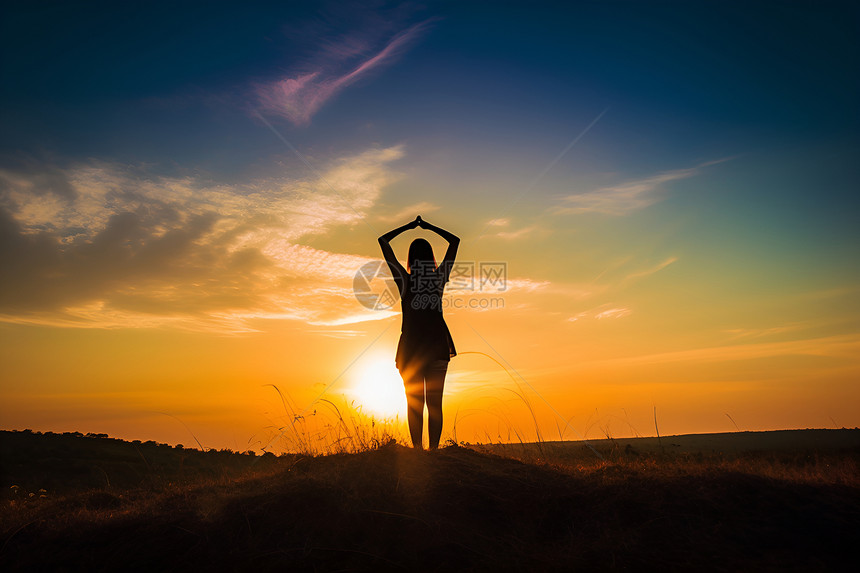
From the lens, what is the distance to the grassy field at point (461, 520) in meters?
4.95

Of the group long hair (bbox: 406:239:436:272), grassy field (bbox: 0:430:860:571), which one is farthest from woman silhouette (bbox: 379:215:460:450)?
grassy field (bbox: 0:430:860:571)

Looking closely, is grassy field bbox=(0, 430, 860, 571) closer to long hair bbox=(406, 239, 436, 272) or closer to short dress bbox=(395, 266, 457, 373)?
short dress bbox=(395, 266, 457, 373)

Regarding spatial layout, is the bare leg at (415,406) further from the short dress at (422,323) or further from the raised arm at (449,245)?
the raised arm at (449,245)

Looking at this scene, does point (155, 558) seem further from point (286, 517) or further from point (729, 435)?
point (729, 435)

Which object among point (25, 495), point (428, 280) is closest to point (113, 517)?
point (25, 495)

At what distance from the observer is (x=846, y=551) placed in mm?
4938

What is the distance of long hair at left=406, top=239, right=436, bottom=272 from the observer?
8.11 meters

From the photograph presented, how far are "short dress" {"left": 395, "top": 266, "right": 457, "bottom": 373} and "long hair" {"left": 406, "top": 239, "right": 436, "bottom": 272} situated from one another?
111 millimetres

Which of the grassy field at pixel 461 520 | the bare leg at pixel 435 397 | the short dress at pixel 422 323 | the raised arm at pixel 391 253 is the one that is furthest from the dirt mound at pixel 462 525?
the raised arm at pixel 391 253

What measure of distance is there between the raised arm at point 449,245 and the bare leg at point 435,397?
1.39 m

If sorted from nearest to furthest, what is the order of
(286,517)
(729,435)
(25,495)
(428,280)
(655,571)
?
1. (655,571)
2. (286,517)
3. (428,280)
4. (25,495)
5. (729,435)

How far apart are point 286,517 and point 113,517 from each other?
91.4 inches

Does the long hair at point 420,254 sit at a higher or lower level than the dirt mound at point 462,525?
higher

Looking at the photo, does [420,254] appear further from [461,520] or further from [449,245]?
[461,520]
